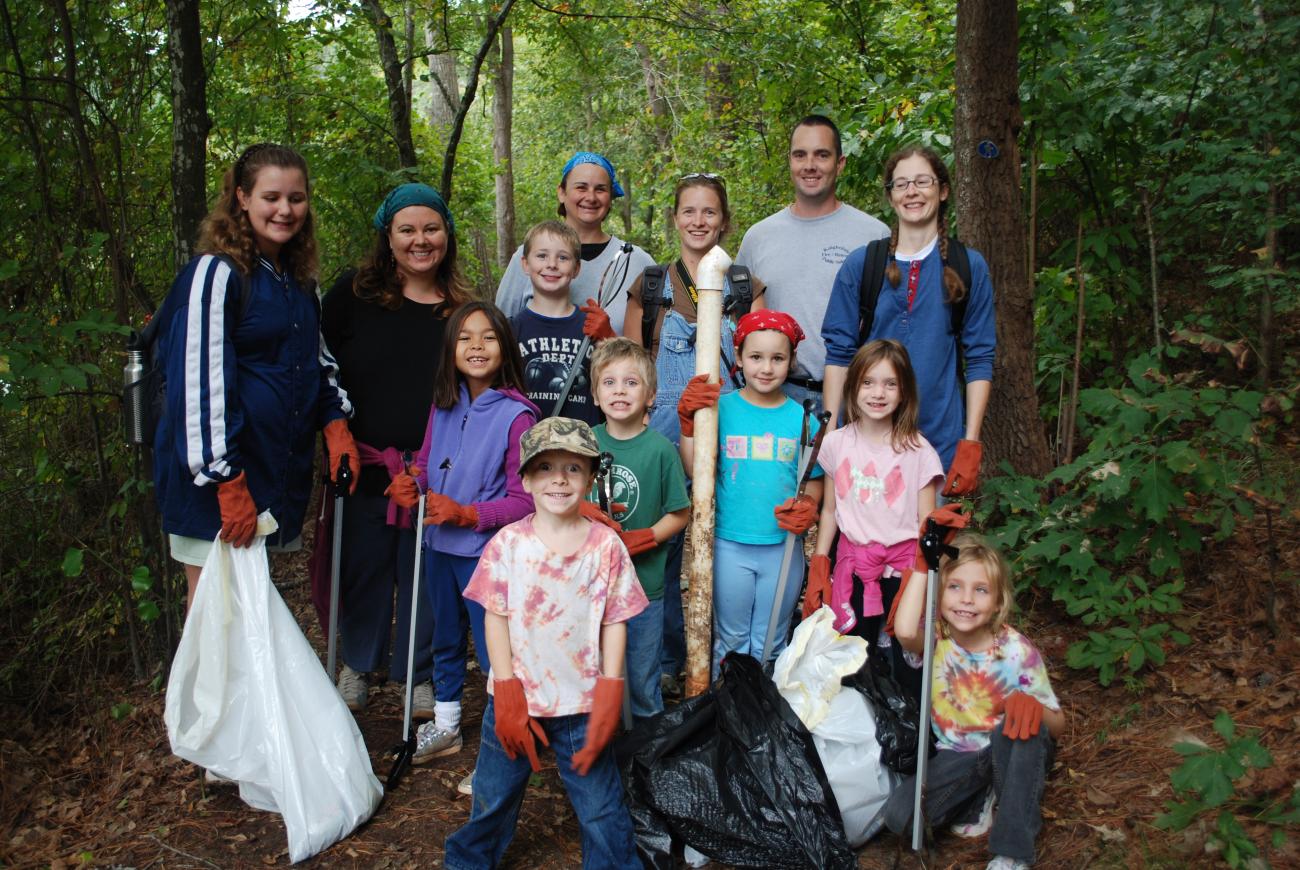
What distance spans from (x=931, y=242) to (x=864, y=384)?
69 centimetres

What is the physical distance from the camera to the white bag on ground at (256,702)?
343cm

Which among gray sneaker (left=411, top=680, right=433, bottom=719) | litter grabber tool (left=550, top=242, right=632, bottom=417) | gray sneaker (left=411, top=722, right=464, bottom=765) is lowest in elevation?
gray sneaker (left=411, top=722, right=464, bottom=765)

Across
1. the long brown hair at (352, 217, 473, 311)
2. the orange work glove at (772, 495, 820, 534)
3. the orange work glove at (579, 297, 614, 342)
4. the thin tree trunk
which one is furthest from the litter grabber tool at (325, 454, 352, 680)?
the thin tree trunk

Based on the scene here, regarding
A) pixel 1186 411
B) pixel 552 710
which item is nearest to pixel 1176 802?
pixel 1186 411

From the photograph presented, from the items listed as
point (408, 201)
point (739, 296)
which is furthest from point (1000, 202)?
point (408, 201)

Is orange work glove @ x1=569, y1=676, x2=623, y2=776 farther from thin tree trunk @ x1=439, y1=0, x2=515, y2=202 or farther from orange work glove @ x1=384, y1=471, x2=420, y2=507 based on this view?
thin tree trunk @ x1=439, y1=0, x2=515, y2=202

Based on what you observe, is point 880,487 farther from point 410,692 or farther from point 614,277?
point 410,692

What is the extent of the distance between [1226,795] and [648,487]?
2101 mm

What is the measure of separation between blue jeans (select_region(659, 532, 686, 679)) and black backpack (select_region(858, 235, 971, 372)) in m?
1.16

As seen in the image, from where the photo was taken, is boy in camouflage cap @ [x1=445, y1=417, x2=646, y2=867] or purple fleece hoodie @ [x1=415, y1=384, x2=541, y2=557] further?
purple fleece hoodie @ [x1=415, y1=384, x2=541, y2=557]

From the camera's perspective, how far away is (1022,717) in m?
3.03

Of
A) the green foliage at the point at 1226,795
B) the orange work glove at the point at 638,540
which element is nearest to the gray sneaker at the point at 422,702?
the orange work glove at the point at 638,540

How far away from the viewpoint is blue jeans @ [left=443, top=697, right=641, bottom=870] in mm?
3029

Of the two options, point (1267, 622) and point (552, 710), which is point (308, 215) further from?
point (1267, 622)
